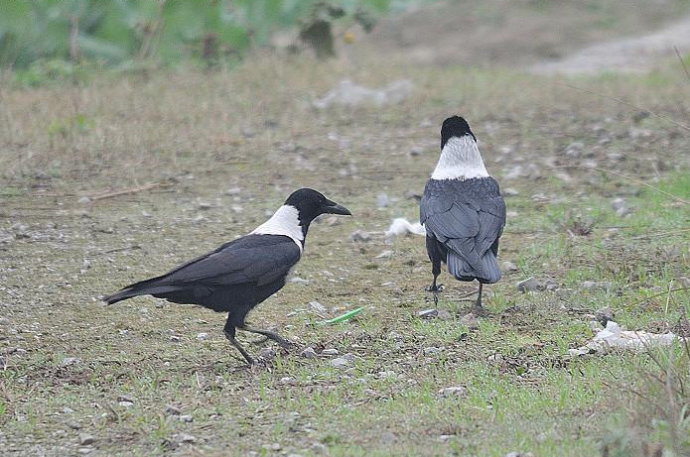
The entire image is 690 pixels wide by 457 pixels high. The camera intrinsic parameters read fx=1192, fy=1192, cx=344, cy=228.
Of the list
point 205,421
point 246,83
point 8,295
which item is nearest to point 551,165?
point 246,83

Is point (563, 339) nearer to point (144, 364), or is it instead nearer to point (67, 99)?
point (144, 364)

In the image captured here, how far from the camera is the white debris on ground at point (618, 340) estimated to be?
5.52 metres

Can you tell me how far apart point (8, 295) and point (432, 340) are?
8.25 feet

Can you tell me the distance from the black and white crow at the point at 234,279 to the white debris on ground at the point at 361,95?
245 inches

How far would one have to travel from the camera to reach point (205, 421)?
4.77m

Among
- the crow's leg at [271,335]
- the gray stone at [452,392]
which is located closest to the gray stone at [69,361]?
the crow's leg at [271,335]

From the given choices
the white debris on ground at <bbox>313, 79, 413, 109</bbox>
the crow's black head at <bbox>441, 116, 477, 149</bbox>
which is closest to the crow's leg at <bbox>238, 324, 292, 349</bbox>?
the crow's black head at <bbox>441, 116, 477, 149</bbox>

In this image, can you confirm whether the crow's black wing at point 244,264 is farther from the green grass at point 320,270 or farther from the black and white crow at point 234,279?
the green grass at point 320,270

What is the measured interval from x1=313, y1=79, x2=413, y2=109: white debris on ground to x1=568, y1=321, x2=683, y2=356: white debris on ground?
21.8ft

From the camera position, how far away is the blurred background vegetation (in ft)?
44.0

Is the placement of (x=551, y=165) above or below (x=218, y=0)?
below

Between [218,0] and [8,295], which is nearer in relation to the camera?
[8,295]

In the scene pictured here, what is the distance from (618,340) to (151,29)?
9.14 metres

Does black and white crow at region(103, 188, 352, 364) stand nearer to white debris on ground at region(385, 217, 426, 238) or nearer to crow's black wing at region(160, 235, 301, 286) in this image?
crow's black wing at region(160, 235, 301, 286)
